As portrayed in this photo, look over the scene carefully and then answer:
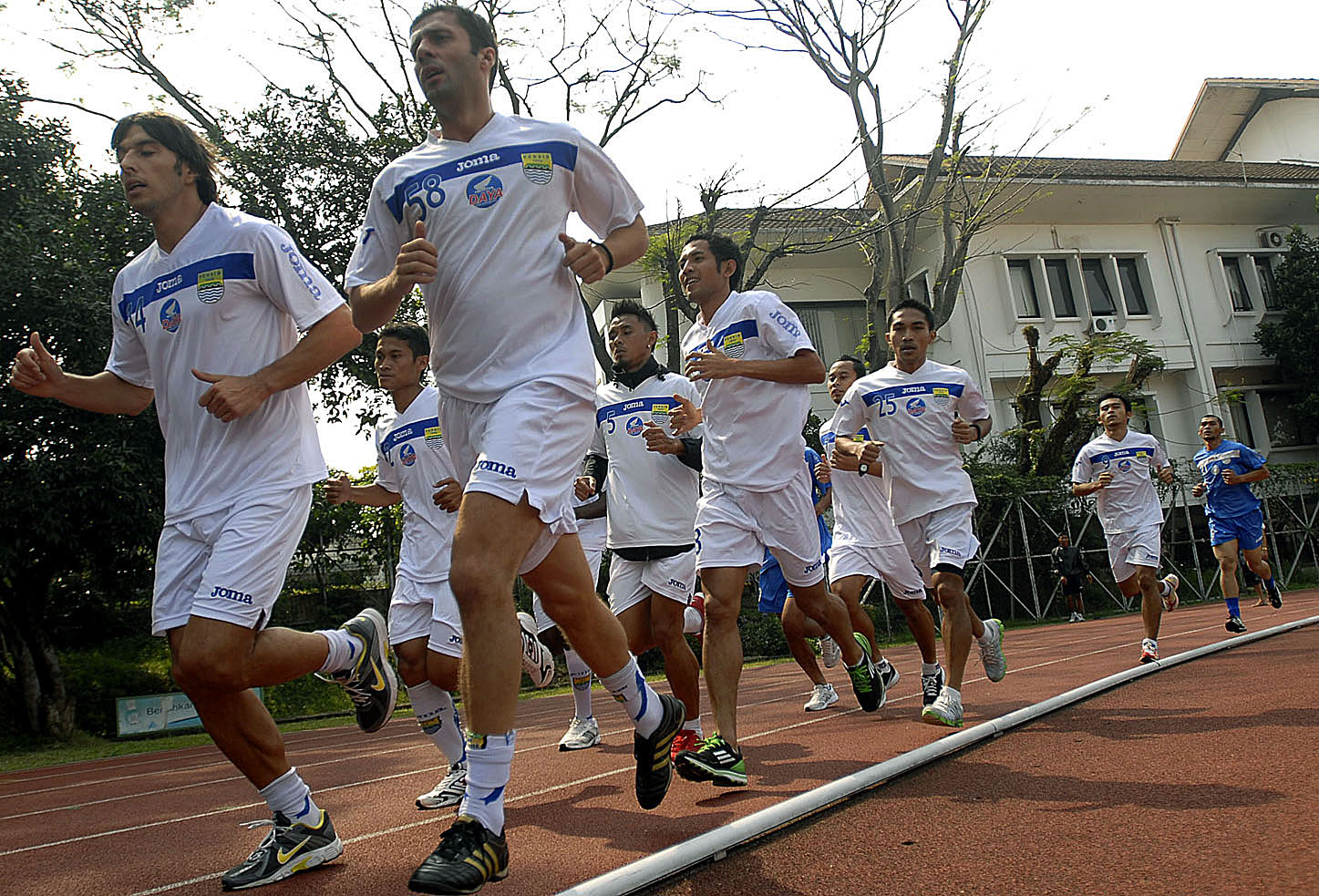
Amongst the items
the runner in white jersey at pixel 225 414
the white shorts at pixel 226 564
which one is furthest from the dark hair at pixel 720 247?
the white shorts at pixel 226 564

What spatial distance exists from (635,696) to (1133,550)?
678 cm

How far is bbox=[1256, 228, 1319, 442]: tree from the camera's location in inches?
1091

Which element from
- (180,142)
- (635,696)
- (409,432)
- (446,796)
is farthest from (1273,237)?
(180,142)

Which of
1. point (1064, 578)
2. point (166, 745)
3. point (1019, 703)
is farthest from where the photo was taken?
point (1064, 578)

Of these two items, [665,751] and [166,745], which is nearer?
[665,751]

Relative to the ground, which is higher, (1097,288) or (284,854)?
(1097,288)

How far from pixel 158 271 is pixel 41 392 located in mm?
621

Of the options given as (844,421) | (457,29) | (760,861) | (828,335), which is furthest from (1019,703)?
(828,335)

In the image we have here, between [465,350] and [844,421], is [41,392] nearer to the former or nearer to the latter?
[465,350]

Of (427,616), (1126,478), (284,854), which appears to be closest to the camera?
(284,854)

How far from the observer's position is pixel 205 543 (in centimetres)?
352

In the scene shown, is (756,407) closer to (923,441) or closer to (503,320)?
(923,441)

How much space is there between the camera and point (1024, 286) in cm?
2719

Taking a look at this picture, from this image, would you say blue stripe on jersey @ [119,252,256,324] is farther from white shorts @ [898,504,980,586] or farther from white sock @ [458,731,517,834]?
white shorts @ [898,504,980,586]
